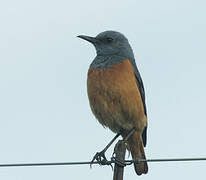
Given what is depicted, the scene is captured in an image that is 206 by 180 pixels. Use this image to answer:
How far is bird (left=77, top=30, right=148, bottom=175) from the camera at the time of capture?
9.15 metres

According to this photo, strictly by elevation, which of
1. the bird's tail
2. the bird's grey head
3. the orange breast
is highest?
the bird's grey head

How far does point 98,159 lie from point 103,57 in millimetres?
2207

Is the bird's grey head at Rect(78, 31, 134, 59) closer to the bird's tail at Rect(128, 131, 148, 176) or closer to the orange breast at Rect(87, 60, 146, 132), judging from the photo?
the orange breast at Rect(87, 60, 146, 132)

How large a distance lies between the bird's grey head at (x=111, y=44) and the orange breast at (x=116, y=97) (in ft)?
1.89

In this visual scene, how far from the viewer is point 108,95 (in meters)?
9.13

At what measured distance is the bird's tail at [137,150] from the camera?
31.8 feet

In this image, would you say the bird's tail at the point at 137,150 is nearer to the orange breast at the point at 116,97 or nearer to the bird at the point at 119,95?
the bird at the point at 119,95

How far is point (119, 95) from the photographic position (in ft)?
29.8

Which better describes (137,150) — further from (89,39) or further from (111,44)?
(89,39)

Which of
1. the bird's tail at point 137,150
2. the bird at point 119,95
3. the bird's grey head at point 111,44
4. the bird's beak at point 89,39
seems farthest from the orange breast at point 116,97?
the bird's beak at point 89,39

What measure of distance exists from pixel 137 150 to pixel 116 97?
1.27m

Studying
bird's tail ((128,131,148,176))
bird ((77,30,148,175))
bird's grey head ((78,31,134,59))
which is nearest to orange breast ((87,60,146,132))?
bird ((77,30,148,175))

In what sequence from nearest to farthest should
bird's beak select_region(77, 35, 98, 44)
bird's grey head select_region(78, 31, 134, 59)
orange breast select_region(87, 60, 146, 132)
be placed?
orange breast select_region(87, 60, 146, 132)
bird's grey head select_region(78, 31, 134, 59)
bird's beak select_region(77, 35, 98, 44)

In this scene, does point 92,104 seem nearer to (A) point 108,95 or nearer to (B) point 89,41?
(A) point 108,95
